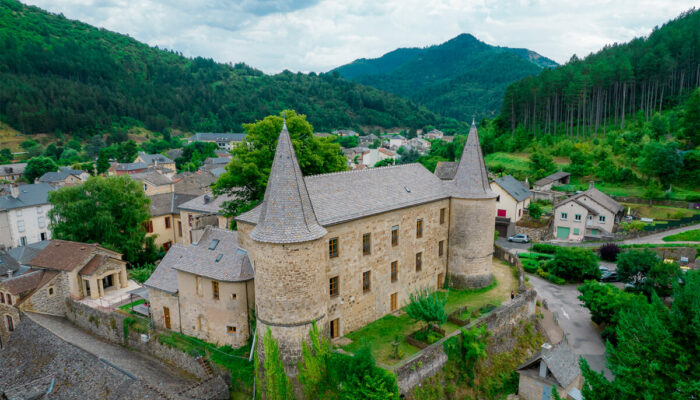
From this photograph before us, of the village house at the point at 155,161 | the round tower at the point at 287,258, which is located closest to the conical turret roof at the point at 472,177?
the round tower at the point at 287,258

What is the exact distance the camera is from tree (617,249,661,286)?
133ft

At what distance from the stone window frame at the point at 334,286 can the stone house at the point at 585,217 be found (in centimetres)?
4688

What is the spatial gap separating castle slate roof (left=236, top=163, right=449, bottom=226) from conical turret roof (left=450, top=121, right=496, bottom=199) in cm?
124

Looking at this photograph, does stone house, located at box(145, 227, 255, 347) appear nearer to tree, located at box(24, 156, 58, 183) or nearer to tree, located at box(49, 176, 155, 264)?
tree, located at box(49, 176, 155, 264)

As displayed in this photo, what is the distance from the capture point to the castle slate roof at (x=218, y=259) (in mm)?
26062

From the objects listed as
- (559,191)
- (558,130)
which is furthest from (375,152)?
(559,191)

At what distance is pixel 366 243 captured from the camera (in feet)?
91.5

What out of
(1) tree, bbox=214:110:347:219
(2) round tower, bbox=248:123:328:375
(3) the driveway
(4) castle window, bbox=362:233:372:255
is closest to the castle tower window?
(4) castle window, bbox=362:233:372:255

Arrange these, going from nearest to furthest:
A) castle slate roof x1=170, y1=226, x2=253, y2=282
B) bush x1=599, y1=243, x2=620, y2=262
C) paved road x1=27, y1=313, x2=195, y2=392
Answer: paved road x1=27, y1=313, x2=195, y2=392, castle slate roof x1=170, y1=226, x2=253, y2=282, bush x1=599, y1=243, x2=620, y2=262

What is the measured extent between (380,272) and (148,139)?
157 m

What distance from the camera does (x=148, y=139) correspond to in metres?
163

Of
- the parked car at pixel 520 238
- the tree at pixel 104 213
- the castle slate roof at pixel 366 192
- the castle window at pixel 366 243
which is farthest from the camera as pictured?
the parked car at pixel 520 238

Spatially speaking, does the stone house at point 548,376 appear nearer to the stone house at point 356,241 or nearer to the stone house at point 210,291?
the stone house at point 356,241

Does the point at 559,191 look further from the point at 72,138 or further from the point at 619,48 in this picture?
the point at 72,138
